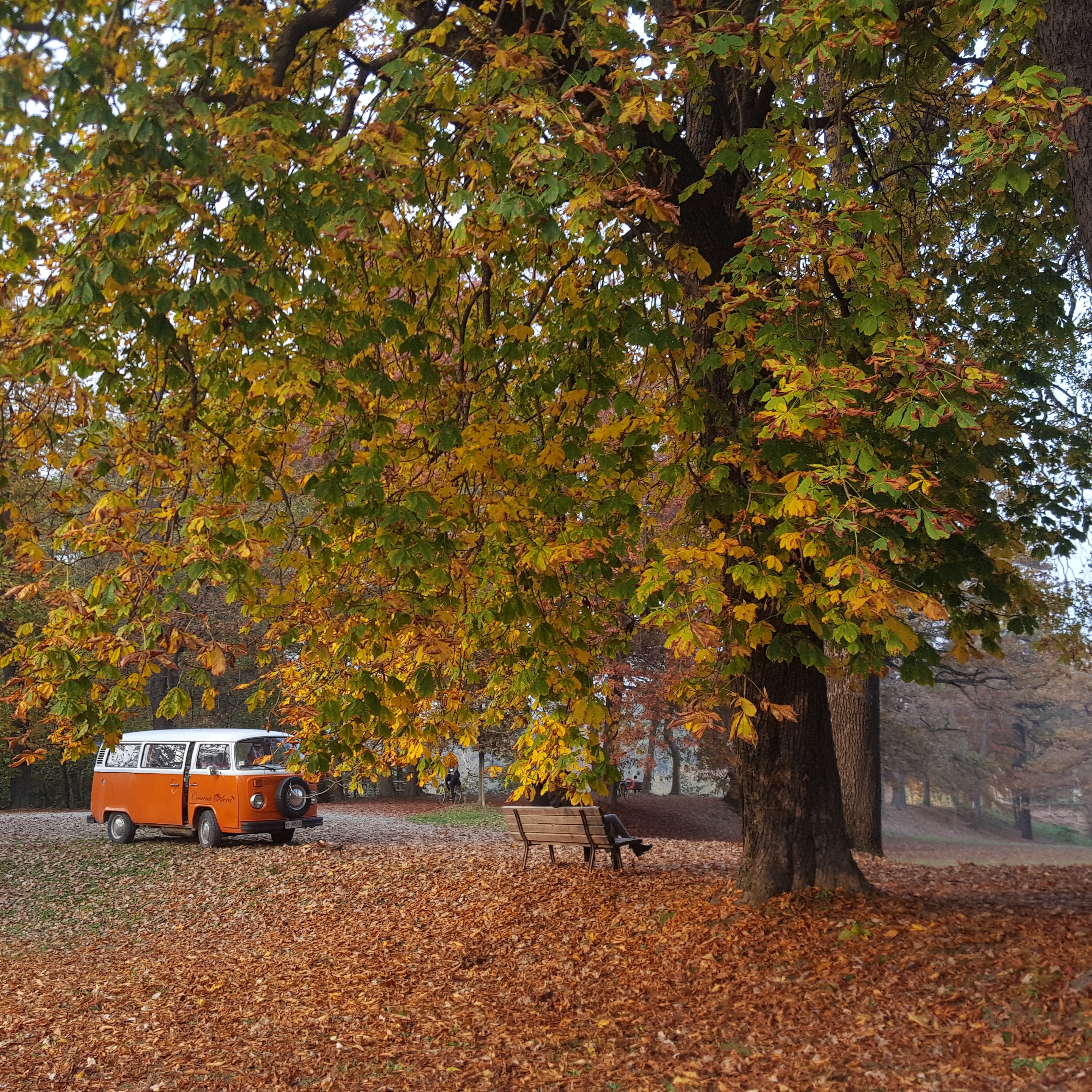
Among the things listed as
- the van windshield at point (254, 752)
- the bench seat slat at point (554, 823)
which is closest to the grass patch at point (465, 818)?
the van windshield at point (254, 752)

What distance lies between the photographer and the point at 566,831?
35.2 ft

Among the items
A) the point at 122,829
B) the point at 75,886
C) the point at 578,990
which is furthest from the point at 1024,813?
the point at 578,990

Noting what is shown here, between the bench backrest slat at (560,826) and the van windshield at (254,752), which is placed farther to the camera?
the van windshield at (254,752)

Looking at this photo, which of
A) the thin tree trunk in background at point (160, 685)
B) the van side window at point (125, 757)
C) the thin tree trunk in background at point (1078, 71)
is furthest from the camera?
the thin tree trunk in background at point (160, 685)

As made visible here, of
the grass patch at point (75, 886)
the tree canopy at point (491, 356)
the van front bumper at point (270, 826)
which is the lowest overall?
the grass patch at point (75, 886)

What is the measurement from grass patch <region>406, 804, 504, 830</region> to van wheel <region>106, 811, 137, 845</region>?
674 centimetres

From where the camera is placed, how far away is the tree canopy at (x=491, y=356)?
4613 mm

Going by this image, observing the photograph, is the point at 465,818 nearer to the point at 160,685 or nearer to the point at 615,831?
the point at 160,685

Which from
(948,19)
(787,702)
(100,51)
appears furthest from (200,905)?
(948,19)

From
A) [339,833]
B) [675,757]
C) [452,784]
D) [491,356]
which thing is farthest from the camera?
[675,757]

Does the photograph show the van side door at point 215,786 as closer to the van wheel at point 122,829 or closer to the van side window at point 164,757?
the van side window at point 164,757

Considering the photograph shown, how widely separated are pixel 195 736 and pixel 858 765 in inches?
411

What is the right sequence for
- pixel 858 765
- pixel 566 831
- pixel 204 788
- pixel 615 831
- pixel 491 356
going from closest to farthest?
pixel 491 356 → pixel 615 831 → pixel 566 831 → pixel 858 765 → pixel 204 788

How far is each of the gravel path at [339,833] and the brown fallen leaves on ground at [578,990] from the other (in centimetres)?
547
